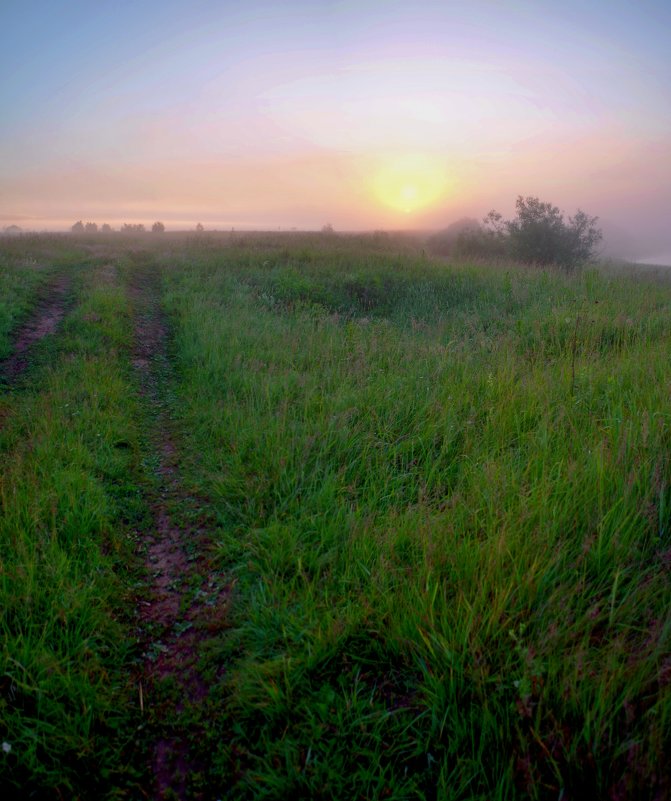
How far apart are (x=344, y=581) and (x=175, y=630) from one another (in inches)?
43.9

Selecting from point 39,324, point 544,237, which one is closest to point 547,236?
point 544,237

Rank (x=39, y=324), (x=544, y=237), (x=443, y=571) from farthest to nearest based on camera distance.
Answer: (x=544, y=237), (x=39, y=324), (x=443, y=571)

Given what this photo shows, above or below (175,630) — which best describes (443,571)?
above

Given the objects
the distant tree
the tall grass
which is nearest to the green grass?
the tall grass

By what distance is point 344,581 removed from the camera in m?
3.08

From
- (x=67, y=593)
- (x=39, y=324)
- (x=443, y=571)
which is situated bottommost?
(x=67, y=593)

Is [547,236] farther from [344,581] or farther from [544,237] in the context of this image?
[344,581]

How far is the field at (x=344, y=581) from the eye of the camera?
2.18 metres

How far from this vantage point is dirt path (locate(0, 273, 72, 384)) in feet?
25.4

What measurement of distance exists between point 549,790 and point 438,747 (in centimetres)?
46

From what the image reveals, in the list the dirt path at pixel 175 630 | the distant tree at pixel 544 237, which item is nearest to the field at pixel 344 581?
the dirt path at pixel 175 630

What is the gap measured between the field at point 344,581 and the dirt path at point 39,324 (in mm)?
980

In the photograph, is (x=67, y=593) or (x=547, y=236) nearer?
(x=67, y=593)

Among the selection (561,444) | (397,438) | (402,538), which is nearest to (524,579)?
(402,538)
